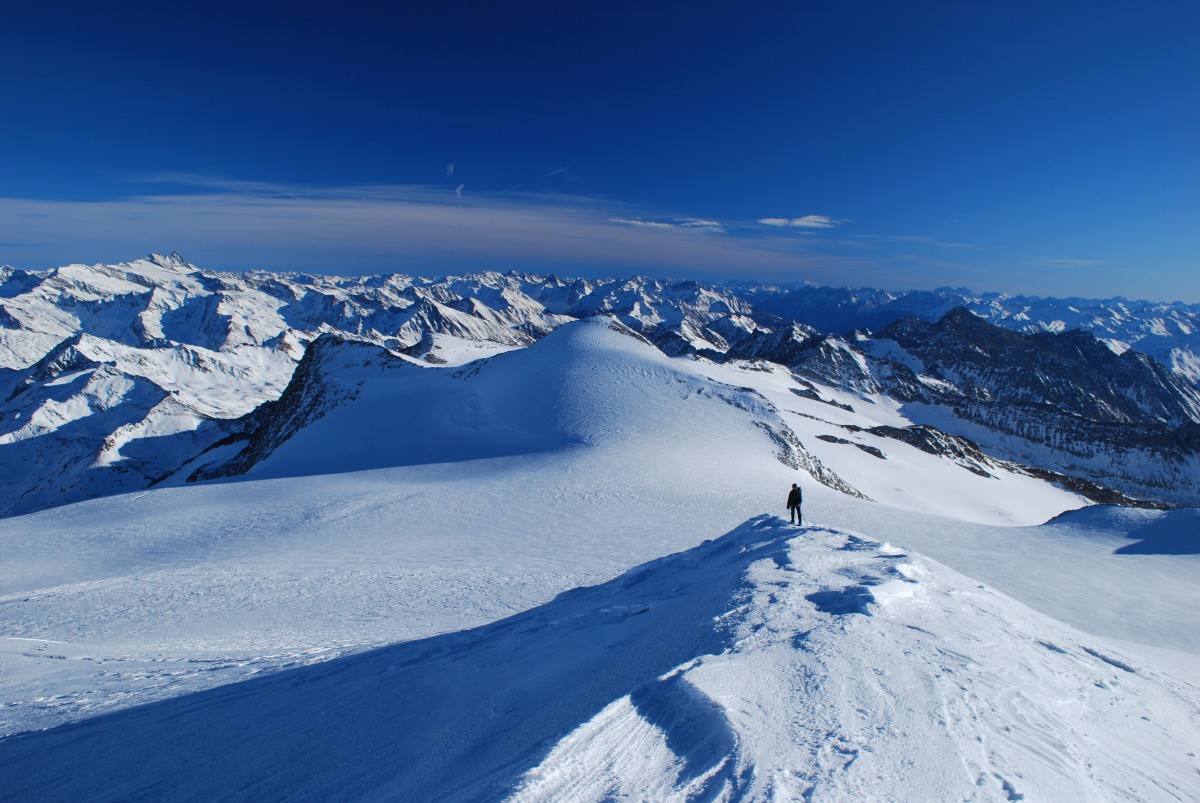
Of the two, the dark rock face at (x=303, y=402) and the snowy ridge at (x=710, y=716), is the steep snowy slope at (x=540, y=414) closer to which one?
the dark rock face at (x=303, y=402)

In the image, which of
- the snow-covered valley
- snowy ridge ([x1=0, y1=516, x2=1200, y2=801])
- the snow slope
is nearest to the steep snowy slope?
the snow-covered valley

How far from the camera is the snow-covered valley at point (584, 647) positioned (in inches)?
190

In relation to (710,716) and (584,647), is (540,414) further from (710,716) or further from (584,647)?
(710,716)

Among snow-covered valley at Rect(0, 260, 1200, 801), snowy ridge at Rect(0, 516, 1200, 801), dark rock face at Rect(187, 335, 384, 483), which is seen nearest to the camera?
snowy ridge at Rect(0, 516, 1200, 801)

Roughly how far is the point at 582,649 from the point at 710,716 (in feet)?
9.37

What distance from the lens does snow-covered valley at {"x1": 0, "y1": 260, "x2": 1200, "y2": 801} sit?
484 centimetres

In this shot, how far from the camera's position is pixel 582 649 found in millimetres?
7484

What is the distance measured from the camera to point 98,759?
6.57 meters

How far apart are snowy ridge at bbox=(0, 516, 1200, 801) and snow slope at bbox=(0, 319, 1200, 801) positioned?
0.12ft

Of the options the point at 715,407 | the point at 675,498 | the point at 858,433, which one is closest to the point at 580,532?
the point at 675,498

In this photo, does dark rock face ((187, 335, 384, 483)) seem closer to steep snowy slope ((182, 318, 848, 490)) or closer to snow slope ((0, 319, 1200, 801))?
steep snowy slope ((182, 318, 848, 490))

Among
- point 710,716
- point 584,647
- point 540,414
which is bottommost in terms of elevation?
point 540,414

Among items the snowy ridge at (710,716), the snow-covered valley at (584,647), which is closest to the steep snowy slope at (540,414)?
the snow-covered valley at (584,647)

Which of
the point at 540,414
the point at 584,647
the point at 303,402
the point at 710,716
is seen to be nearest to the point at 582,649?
the point at 584,647
